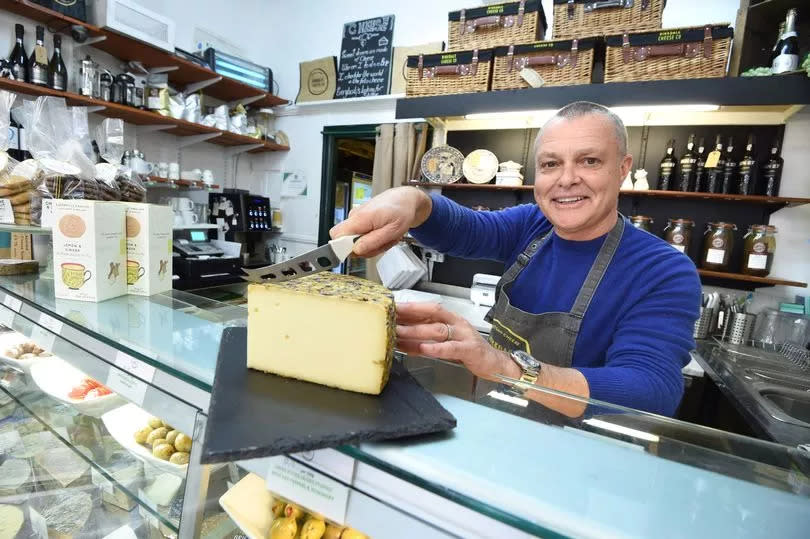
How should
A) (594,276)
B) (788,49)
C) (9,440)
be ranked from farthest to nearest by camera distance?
(788,49)
(9,440)
(594,276)

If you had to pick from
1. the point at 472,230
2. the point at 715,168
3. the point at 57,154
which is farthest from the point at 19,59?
the point at 715,168

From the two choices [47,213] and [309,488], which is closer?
[309,488]

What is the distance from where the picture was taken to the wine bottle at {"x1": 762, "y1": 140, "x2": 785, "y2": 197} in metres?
2.59

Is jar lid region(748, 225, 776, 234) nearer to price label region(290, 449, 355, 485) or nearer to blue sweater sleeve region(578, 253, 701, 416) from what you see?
blue sweater sleeve region(578, 253, 701, 416)

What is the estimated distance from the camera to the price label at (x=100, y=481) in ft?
3.90

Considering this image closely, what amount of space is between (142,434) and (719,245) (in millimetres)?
3320

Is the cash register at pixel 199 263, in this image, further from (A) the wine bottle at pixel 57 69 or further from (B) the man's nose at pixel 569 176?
(B) the man's nose at pixel 569 176

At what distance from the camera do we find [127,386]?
Result: 0.83 metres

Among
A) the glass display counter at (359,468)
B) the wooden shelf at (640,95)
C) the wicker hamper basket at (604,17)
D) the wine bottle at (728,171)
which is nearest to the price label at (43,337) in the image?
the glass display counter at (359,468)

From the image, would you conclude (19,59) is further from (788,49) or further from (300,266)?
(788,49)

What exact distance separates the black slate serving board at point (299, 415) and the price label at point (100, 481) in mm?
884

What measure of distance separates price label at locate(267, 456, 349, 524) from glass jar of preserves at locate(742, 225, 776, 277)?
3166 millimetres

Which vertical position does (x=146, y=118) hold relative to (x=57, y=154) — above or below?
above

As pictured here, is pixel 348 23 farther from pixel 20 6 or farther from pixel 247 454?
pixel 247 454
